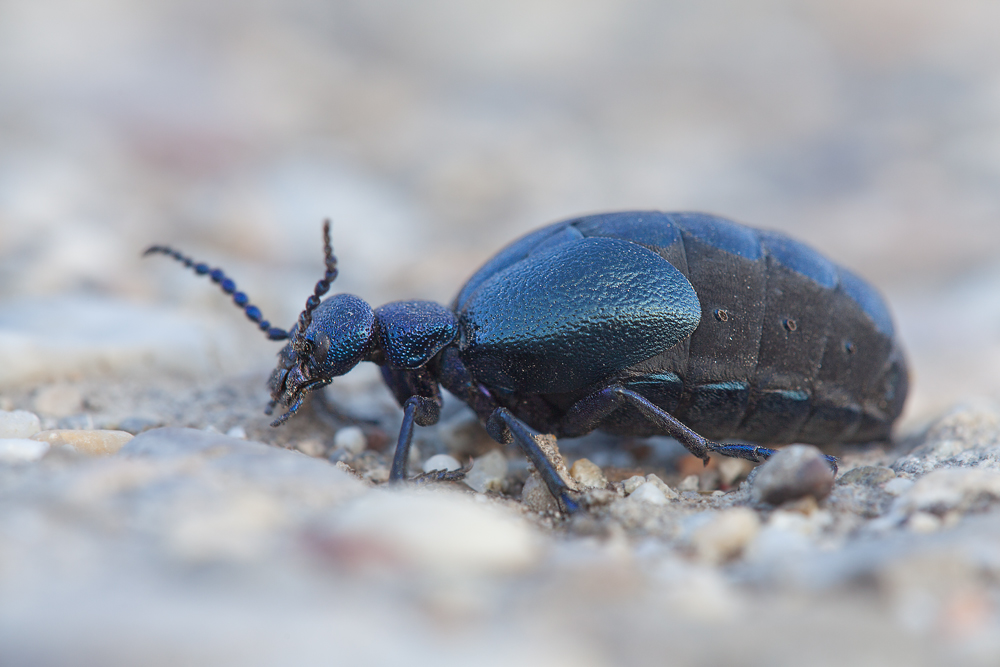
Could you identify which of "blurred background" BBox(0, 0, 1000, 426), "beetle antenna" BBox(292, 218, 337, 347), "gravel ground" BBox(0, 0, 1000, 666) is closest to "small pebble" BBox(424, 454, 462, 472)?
"gravel ground" BBox(0, 0, 1000, 666)

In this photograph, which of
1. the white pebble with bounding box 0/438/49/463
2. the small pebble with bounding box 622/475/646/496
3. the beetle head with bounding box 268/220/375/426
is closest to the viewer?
the white pebble with bounding box 0/438/49/463

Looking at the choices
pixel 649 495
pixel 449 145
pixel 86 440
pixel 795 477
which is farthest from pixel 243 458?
pixel 449 145

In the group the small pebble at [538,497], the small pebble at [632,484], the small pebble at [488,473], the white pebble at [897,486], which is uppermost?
the white pebble at [897,486]

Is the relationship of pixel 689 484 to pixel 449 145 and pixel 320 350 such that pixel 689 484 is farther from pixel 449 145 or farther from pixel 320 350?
pixel 449 145

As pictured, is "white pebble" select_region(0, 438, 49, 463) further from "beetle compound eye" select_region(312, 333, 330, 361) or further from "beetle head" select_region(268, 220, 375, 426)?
"beetle compound eye" select_region(312, 333, 330, 361)

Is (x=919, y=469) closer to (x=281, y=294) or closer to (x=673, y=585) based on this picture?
(x=673, y=585)

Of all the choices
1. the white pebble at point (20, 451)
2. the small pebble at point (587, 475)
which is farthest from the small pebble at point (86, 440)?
the small pebble at point (587, 475)

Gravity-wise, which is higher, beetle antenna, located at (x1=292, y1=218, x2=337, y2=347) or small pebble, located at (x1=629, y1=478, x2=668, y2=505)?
beetle antenna, located at (x1=292, y1=218, x2=337, y2=347)

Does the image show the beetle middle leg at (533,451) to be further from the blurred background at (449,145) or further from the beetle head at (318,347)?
the blurred background at (449,145)
